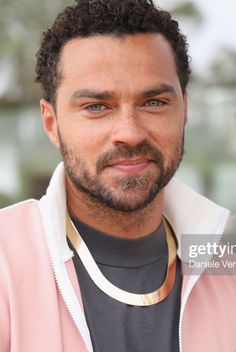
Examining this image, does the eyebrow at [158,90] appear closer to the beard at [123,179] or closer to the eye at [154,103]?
the eye at [154,103]

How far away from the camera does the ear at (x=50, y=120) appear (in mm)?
2051

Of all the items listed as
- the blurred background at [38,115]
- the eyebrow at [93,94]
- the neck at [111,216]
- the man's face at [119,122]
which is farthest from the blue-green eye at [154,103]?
the blurred background at [38,115]

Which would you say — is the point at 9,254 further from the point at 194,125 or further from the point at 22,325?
the point at 194,125

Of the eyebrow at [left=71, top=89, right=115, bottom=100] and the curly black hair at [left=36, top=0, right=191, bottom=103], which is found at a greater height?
the curly black hair at [left=36, top=0, right=191, bottom=103]

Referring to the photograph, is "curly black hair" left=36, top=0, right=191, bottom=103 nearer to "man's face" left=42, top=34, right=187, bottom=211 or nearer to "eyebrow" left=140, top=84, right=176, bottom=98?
"man's face" left=42, top=34, right=187, bottom=211

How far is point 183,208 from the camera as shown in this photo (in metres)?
2.13

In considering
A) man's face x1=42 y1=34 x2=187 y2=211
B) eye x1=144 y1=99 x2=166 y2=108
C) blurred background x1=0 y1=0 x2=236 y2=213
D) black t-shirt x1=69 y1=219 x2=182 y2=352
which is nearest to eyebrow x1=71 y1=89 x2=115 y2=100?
man's face x1=42 y1=34 x2=187 y2=211

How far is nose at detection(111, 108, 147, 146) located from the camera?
5.79 feet

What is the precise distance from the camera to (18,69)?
22.6 ft

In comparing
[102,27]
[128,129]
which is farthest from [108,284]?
[102,27]

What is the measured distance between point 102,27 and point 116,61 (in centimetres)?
13

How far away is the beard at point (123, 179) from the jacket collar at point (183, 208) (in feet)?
0.26

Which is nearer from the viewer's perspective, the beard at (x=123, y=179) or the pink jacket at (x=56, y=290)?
the pink jacket at (x=56, y=290)

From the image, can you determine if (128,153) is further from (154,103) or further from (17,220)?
(17,220)
